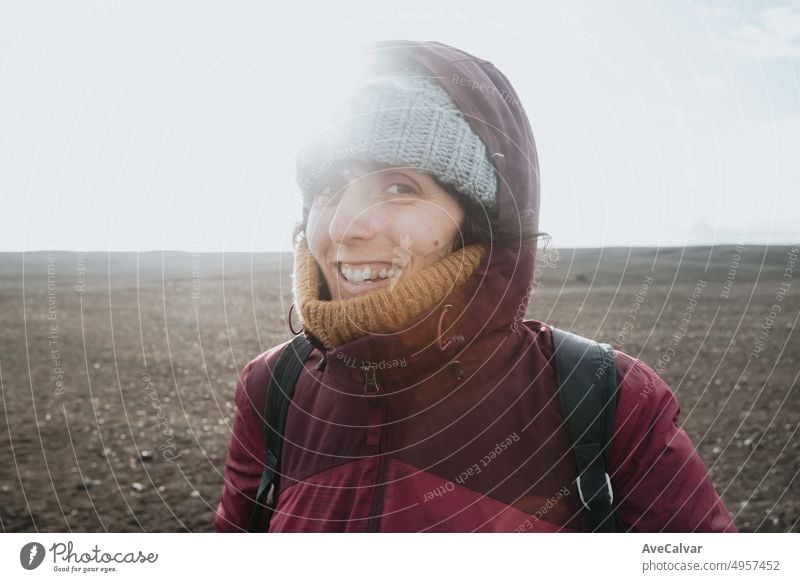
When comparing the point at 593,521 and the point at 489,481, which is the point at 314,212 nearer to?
the point at 489,481

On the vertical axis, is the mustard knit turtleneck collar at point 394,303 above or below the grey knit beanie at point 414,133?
below

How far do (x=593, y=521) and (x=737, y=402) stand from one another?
1731mm

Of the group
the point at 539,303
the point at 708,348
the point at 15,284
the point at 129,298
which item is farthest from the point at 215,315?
the point at 708,348

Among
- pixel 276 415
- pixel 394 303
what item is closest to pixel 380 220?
pixel 394 303

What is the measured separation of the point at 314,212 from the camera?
94 cm

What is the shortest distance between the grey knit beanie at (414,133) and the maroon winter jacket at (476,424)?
22mm

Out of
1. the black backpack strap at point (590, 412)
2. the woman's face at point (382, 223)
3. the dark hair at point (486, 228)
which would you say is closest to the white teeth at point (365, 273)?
the woman's face at point (382, 223)

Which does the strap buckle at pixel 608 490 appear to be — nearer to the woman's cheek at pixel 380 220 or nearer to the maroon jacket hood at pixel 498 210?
the maroon jacket hood at pixel 498 210

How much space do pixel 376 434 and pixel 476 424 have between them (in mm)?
145

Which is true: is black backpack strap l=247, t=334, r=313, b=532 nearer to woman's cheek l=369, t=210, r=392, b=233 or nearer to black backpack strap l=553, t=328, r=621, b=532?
woman's cheek l=369, t=210, r=392, b=233

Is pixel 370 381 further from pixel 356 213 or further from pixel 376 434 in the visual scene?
pixel 356 213

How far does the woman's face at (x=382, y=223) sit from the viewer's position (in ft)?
2.91

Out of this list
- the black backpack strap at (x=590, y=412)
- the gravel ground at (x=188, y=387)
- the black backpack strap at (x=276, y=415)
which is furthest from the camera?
the gravel ground at (x=188, y=387)

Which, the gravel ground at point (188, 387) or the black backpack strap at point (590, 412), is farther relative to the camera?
the gravel ground at point (188, 387)
